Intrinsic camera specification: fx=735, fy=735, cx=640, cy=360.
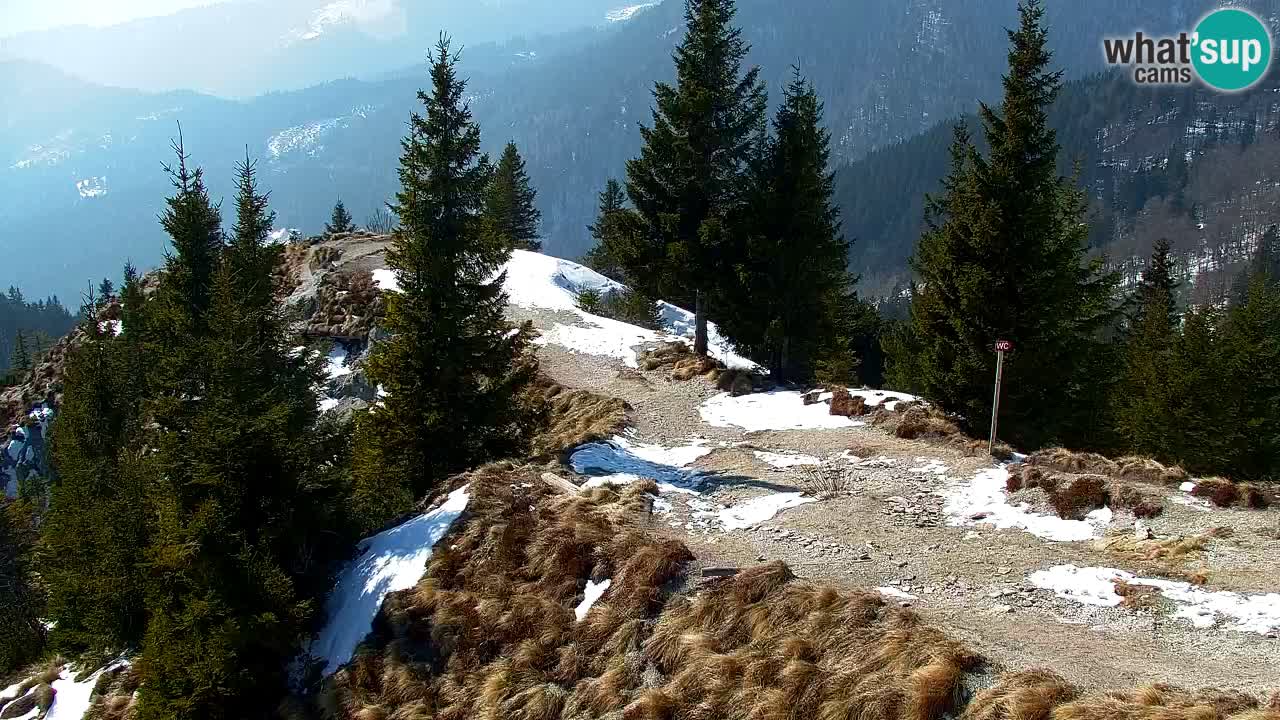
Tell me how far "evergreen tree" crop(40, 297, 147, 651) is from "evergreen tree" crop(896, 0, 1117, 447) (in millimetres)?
21592

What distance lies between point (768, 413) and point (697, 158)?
9.28m

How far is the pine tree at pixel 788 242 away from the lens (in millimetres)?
25172

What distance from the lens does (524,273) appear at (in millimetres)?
42594

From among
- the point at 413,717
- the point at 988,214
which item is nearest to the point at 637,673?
the point at 413,717

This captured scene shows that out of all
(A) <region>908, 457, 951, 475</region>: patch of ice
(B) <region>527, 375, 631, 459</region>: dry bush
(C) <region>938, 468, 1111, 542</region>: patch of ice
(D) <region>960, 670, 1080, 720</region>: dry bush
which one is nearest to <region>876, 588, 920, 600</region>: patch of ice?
(D) <region>960, 670, 1080, 720</region>: dry bush

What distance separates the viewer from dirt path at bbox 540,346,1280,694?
819 centimetres

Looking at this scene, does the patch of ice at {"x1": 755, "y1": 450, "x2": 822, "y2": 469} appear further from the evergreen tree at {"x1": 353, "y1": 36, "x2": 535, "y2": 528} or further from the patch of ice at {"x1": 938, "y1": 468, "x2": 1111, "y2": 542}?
the evergreen tree at {"x1": 353, "y1": 36, "x2": 535, "y2": 528}

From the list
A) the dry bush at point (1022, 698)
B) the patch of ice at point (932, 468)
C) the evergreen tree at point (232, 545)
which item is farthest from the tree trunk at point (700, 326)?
the dry bush at point (1022, 698)

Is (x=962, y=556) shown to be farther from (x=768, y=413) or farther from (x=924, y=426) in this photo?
(x=768, y=413)

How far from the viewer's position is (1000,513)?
13.0 meters

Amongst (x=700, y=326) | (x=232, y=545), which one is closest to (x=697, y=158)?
(x=700, y=326)

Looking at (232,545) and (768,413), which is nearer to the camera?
(232,545)

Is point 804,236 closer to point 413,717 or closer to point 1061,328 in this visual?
point 1061,328

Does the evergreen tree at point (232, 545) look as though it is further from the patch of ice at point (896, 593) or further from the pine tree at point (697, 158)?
the pine tree at point (697, 158)
